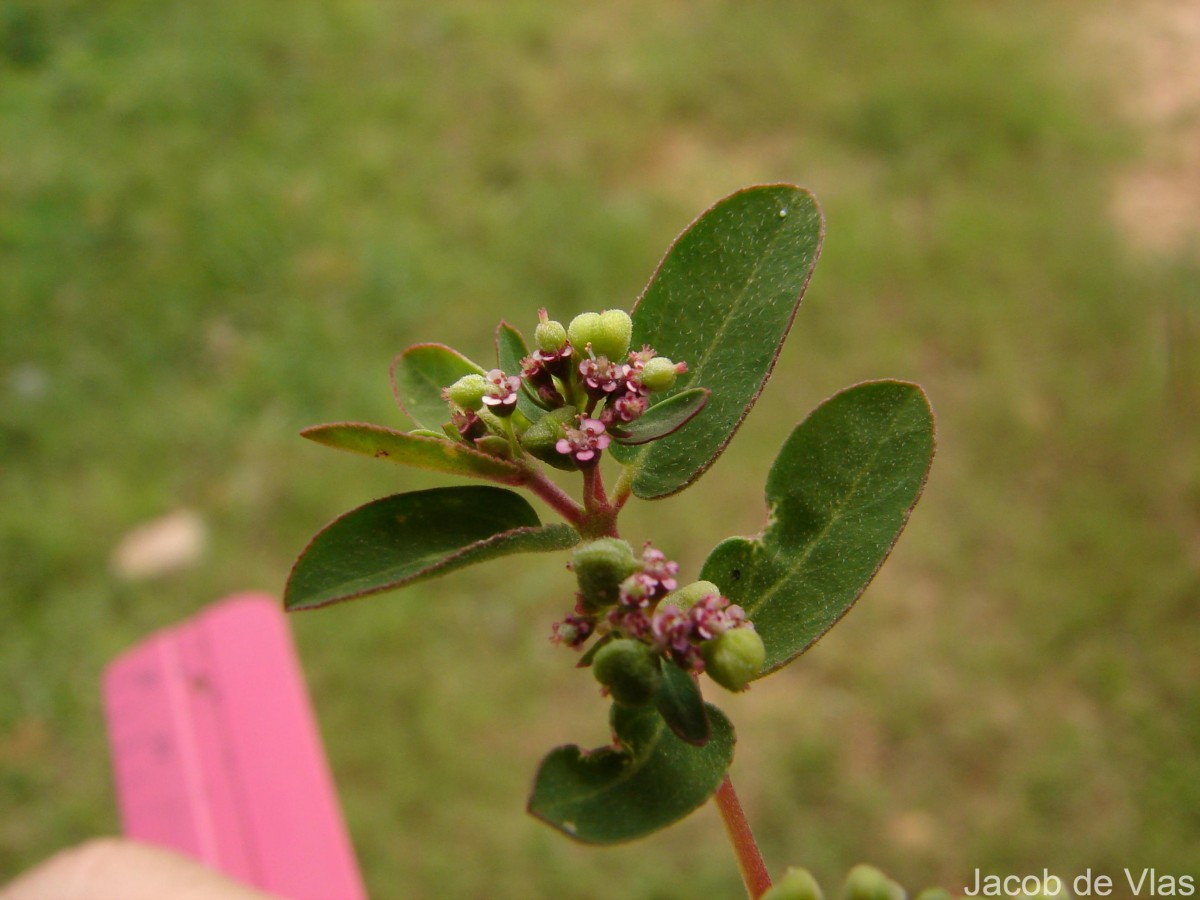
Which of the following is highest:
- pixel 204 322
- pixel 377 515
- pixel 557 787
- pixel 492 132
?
pixel 492 132

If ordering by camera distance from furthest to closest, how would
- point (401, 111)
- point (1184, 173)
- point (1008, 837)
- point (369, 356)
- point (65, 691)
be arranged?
point (401, 111), point (1184, 173), point (369, 356), point (65, 691), point (1008, 837)

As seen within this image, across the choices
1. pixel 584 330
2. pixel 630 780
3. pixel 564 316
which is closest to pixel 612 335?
pixel 584 330

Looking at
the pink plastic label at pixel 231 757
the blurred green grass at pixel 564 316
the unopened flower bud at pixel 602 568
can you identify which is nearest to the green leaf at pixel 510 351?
the unopened flower bud at pixel 602 568

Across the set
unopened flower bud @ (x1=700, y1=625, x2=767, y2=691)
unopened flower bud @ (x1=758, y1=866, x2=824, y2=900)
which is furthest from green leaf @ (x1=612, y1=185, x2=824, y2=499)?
unopened flower bud @ (x1=758, y1=866, x2=824, y2=900)

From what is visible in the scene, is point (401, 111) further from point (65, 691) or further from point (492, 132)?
point (65, 691)

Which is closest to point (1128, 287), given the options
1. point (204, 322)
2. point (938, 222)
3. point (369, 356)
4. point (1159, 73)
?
point (938, 222)

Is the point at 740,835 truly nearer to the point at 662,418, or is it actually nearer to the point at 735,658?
the point at 735,658

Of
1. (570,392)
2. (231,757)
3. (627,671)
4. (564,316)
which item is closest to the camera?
(627,671)
